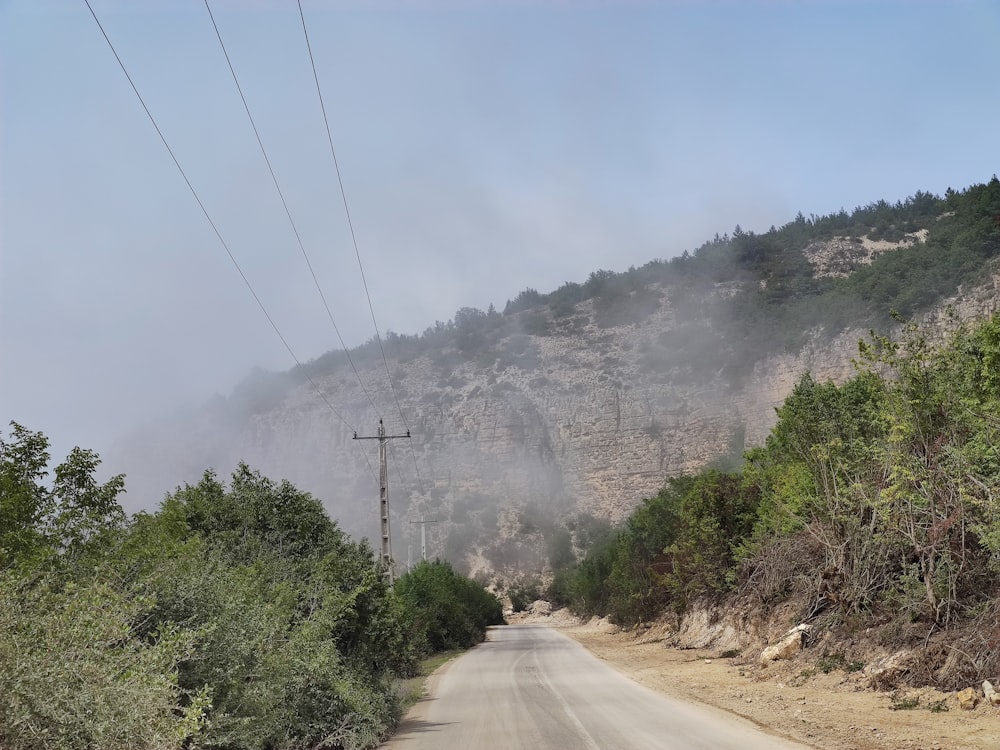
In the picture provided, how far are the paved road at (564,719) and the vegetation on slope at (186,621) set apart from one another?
59.6 inches

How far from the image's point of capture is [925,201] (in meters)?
115

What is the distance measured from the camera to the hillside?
89.1 metres

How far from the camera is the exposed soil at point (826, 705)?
464 inches

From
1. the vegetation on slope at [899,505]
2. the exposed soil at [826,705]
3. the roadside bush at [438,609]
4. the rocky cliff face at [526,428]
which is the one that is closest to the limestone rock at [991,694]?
the exposed soil at [826,705]

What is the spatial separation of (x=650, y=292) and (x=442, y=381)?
33.2m

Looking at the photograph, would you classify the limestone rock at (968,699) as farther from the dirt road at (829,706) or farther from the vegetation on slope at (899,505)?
the vegetation on slope at (899,505)

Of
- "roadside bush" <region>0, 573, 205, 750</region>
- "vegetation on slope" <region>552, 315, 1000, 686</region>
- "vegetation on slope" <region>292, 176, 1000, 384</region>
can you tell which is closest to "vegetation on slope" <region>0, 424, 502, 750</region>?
"roadside bush" <region>0, 573, 205, 750</region>

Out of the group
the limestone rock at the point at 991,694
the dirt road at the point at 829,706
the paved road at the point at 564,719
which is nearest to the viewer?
the dirt road at the point at 829,706

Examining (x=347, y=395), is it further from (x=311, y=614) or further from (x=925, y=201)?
(x=311, y=614)

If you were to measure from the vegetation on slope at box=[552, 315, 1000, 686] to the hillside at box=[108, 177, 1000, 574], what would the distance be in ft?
175

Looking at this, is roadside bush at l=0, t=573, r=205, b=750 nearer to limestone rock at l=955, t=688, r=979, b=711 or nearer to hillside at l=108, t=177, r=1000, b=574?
limestone rock at l=955, t=688, r=979, b=711

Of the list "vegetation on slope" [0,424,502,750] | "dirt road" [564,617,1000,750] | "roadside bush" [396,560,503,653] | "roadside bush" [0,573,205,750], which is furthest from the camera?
"roadside bush" [396,560,503,653]

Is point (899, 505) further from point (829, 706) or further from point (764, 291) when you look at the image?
point (764, 291)

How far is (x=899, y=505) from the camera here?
17859mm
